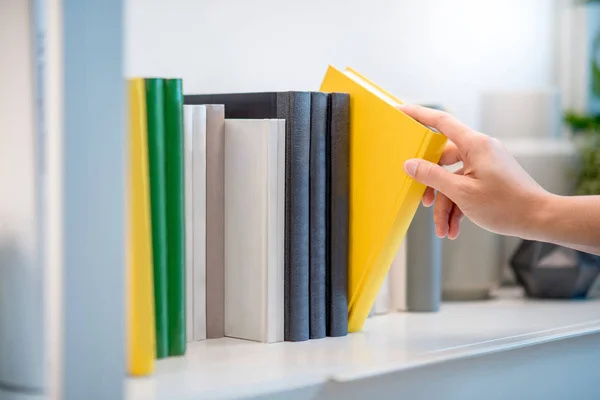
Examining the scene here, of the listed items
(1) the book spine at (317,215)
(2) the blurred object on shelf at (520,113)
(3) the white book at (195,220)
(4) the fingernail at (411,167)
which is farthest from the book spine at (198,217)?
(2) the blurred object on shelf at (520,113)

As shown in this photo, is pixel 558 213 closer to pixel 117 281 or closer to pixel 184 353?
pixel 184 353

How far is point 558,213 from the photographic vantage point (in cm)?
99

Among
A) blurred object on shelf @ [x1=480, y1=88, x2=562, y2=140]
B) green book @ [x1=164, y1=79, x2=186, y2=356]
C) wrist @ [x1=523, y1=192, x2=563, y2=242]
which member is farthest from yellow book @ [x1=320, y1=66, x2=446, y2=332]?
blurred object on shelf @ [x1=480, y1=88, x2=562, y2=140]

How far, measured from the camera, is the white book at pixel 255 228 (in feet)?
3.22

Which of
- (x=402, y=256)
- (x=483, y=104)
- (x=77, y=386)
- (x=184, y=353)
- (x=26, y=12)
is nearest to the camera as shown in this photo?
(x=77, y=386)

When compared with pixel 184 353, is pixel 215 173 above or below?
above

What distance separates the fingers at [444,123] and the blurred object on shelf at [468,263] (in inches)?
12.5

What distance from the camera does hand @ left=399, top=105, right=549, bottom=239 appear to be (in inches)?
Result: 38.6

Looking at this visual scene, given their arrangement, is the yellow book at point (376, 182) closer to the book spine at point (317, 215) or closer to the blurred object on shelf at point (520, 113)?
the book spine at point (317, 215)

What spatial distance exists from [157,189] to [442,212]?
1.29ft

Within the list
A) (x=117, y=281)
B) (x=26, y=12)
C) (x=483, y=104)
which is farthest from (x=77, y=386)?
(x=483, y=104)

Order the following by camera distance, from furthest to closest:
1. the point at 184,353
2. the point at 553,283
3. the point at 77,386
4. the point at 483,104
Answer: the point at 483,104
the point at 553,283
the point at 184,353
the point at 77,386

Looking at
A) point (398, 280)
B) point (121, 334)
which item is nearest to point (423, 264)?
point (398, 280)

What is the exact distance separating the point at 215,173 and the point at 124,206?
39cm
